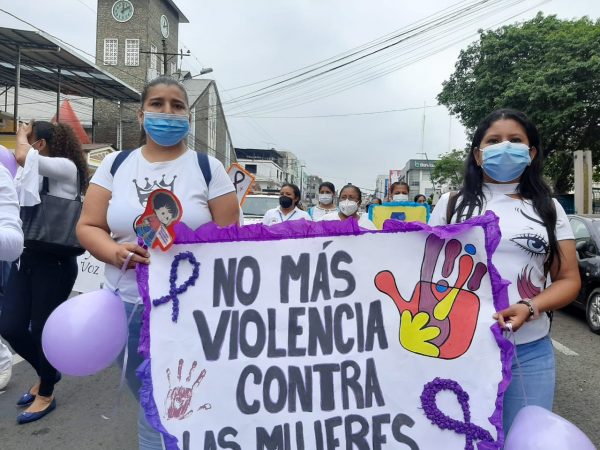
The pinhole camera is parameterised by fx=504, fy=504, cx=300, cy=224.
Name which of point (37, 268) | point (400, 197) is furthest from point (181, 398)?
point (400, 197)

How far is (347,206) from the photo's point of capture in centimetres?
539

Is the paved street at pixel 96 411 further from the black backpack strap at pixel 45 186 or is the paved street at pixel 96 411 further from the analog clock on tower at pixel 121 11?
the analog clock on tower at pixel 121 11

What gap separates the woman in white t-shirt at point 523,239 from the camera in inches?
73.6

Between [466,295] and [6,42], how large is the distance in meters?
15.8

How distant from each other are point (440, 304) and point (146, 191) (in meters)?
1.22

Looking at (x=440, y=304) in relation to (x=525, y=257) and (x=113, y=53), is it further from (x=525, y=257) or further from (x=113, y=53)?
(x=113, y=53)

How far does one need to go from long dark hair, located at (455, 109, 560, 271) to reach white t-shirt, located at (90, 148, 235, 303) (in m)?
1.02

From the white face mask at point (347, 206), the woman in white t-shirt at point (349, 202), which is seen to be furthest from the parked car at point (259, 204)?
the white face mask at point (347, 206)

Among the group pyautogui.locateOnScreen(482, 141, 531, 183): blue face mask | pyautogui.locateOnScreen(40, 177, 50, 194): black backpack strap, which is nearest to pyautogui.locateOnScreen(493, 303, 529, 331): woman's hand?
pyautogui.locateOnScreen(482, 141, 531, 183): blue face mask

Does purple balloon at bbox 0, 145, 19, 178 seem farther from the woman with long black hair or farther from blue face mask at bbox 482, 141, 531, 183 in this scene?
blue face mask at bbox 482, 141, 531, 183

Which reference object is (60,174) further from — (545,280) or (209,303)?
(545,280)

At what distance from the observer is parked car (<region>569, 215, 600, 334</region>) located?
6492 mm

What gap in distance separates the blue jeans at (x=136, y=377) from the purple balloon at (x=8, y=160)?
5.72 feet

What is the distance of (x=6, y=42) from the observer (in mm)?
13922
